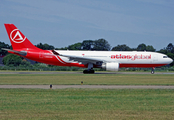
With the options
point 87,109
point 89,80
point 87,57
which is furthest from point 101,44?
point 87,109

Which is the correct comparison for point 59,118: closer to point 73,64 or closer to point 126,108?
point 126,108

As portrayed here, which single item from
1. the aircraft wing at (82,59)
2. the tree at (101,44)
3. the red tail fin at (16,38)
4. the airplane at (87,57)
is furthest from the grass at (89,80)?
the tree at (101,44)

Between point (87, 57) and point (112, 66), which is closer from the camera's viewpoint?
point (112, 66)

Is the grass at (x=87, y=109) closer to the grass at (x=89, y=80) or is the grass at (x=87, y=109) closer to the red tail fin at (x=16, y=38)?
the grass at (x=89, y=80)

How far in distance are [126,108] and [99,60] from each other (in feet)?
105

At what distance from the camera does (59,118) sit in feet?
32.2

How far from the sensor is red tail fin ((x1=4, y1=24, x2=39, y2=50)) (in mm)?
45022

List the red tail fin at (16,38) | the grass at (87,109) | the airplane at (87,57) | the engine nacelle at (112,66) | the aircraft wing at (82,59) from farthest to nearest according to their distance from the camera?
the red tail fin at (16,38) < the airplane at (87,57) < the engine nacelle at (112,66) < the aircraft wing at (82,59) < the grass at (87,109)

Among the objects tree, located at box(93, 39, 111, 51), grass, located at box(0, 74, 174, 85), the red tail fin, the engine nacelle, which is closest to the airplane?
the red tail fin

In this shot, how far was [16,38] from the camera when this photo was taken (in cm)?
4534

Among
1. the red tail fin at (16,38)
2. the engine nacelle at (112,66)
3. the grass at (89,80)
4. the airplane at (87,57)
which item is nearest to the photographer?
the grass at (89,80)

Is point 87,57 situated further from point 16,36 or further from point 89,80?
point 89,80

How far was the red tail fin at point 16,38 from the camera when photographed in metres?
45.0

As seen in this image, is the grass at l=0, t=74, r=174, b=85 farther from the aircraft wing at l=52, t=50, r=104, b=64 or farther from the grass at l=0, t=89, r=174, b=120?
the grass at l=0, t=89, r=174, b=120
